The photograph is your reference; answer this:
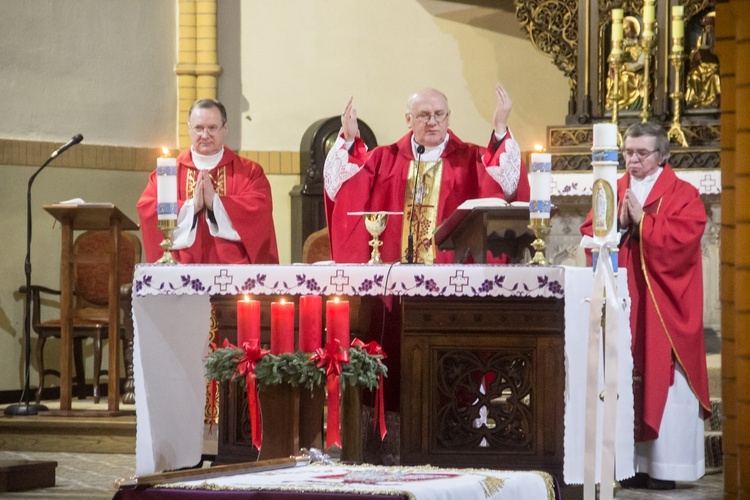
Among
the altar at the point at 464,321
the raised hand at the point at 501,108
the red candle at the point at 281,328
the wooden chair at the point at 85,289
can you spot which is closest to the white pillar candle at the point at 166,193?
the altar at the point at 464,321

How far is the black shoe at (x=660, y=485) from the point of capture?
6.49 m

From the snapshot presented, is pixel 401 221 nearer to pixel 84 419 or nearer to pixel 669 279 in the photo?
pixel 669 279

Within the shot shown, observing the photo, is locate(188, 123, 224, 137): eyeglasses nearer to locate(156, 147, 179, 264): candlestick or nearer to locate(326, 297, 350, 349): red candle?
locate(156, 147, 179, 264): candlestick

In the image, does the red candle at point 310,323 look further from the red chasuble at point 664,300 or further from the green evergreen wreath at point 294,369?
the red chasuble at point 664,300

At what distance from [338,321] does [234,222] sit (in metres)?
1.89

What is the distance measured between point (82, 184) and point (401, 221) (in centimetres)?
403

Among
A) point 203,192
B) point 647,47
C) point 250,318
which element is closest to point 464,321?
point 250,318

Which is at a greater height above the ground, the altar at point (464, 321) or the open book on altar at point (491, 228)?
the open book on altar at point (491, 228)

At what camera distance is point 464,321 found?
17.2 feet

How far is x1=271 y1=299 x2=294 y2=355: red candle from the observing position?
198 inches

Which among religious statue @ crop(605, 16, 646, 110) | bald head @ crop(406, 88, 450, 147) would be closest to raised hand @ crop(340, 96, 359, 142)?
bald head @ crop(406, 88, 450, 147)

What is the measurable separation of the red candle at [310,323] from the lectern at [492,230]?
0.77 metres

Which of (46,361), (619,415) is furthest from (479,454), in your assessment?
(46,361)

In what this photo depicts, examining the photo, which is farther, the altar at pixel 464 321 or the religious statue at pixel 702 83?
the religious statue at pixel 702 83
